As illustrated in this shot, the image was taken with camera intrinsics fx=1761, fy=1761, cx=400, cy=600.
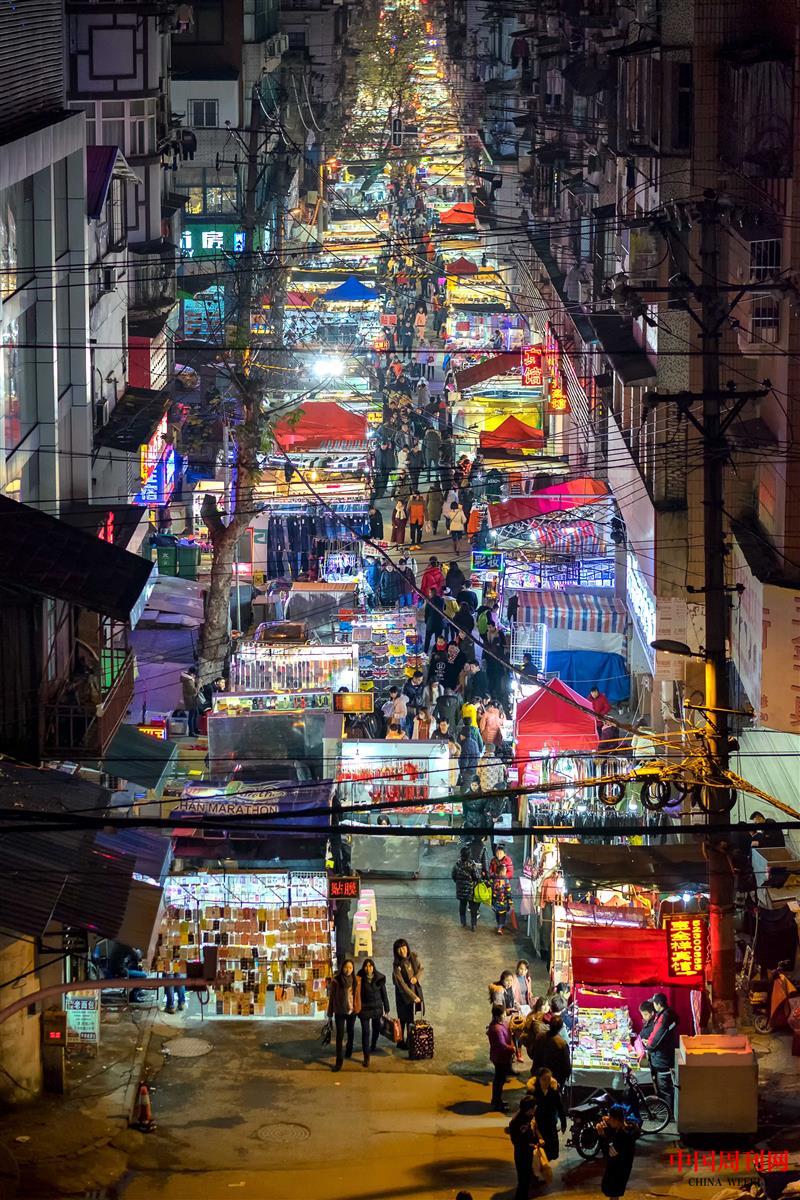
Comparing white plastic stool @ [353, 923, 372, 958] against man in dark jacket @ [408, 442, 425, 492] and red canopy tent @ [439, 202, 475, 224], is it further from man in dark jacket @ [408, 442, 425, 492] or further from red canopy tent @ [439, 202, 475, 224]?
red canopy tent @ [439, 202, 475, 224]

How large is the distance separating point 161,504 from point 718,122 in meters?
12.4

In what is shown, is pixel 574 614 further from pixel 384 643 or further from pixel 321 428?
pixel 321 428

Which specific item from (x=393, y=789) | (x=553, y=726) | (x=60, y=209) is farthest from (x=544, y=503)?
(x=60, y=209)

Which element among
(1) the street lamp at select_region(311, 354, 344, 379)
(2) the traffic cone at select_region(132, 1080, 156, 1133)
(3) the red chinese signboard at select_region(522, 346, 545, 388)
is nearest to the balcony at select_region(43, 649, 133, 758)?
(2) the traffic cone at select_region(132, 1080, 156, 1133)

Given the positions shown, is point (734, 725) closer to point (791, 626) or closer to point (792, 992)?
point (791, 626)

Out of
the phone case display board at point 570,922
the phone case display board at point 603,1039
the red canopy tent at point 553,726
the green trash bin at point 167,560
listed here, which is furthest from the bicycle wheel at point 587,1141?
the green trash bin at point 167,560

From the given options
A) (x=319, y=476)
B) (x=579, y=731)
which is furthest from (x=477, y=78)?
(x=579, y=731)

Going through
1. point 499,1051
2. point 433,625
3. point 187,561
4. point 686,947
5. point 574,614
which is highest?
point 574,614

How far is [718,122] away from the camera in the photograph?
90.1 feet

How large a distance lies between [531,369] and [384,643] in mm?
14799

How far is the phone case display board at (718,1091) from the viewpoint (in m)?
16.7

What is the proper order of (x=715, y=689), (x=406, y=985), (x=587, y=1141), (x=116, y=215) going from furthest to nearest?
(x=116, y=215)
(x=406, y=985)
(x=715, y=689)
(x=587, y=1141)

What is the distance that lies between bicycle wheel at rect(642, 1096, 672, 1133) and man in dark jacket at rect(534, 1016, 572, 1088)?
873 millimetres

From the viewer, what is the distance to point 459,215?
70250 mm
